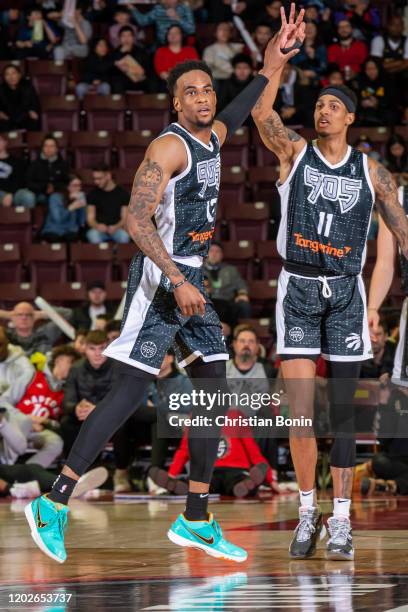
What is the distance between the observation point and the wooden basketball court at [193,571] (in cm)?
437

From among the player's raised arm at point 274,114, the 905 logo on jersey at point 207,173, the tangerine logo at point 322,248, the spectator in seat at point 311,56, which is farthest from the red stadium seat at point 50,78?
the 905 logo on jersey at point 207,173

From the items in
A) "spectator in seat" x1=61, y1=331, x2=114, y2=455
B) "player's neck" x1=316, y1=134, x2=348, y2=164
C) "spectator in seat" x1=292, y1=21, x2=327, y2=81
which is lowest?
"spectator in seat" x1=61, y1=331, x2=114, y2=455

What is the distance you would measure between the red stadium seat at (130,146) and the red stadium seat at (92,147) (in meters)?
0.15

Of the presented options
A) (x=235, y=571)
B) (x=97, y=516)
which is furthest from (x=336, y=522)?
(x=97, y=516)

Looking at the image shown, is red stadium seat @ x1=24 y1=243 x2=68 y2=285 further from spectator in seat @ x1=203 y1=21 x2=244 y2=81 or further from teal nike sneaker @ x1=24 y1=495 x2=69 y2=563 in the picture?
teal nike sneaker @ x1=24 y1=495 x2=69 y2=563

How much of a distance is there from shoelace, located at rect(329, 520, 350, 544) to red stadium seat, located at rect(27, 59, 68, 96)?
11.9m

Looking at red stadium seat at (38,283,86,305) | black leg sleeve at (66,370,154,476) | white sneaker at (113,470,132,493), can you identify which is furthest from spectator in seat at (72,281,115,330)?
black leg sleeve at (66,370,154,476)

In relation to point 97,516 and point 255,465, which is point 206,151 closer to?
point 97,516

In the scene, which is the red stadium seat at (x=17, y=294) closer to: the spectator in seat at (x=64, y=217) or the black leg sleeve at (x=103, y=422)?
the spectator in seat at (x=64, y=217)

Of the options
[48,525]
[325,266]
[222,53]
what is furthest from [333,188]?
[222,53]

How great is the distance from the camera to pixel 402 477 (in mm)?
9930

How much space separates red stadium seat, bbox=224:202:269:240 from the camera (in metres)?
14.5

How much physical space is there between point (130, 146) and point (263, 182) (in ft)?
5.86

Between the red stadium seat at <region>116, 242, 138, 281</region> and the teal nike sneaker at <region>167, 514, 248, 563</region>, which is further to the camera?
the red stadium seat at <region>116, 242, 138, 281</region>
